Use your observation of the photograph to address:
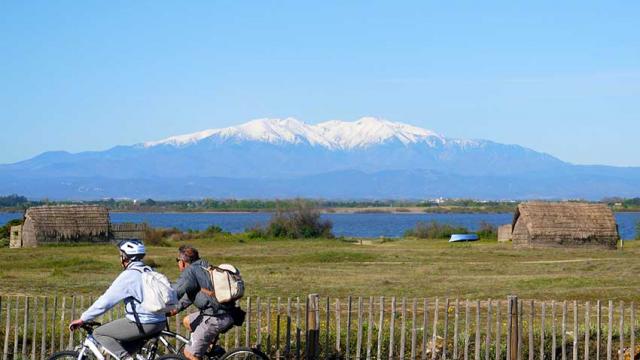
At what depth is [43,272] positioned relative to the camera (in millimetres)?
40594

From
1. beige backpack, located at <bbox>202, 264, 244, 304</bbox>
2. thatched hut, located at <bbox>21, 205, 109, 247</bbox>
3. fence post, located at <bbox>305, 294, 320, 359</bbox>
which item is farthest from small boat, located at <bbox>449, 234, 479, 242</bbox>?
beige backpack, located at <bbox>202, 264, 244, 304</bbox>

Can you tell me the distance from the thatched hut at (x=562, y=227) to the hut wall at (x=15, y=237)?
29.0m

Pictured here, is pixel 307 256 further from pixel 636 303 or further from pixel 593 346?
pixel 593 346

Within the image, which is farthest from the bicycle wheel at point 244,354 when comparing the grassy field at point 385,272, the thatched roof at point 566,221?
the thatched roof at point 566,221

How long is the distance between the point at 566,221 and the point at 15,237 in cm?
3251

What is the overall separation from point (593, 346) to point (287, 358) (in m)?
4.95

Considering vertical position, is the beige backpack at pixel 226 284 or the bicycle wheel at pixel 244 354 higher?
the beige backpack at pixel 226 284

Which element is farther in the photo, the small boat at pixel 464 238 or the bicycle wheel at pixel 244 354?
the small boat at pixel 464 238

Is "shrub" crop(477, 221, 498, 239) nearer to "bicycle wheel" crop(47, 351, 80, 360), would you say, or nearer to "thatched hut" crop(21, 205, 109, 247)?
"thatched hut" crop(21, 205, 109, 247)

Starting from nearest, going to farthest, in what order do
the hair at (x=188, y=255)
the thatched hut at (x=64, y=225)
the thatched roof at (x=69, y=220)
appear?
the hair at (x=188, y=255)
the thatched hut at (x=64, y=225)
the thatched roof at (x=69, y=220)

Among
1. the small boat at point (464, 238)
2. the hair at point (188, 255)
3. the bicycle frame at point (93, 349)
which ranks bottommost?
the small boat at point (464, 238)

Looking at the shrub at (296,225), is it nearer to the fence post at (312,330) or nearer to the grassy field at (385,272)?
the grassy field at (385,272)

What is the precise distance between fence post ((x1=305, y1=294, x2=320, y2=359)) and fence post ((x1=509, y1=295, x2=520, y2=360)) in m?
2.94

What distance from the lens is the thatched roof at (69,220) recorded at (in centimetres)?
6794
